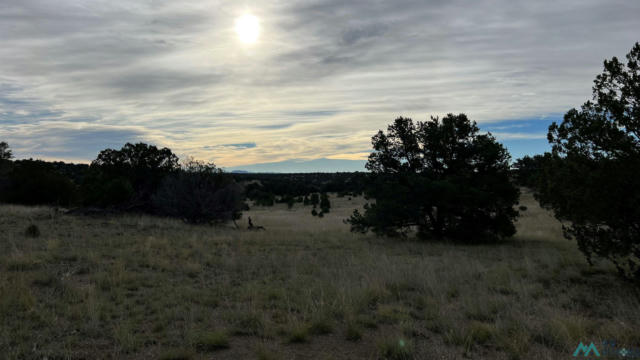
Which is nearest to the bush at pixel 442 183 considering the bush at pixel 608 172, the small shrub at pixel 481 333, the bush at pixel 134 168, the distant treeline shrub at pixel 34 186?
the bush at pixel 608 172

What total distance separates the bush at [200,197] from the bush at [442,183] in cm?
1169

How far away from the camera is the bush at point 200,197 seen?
2661 centimetres

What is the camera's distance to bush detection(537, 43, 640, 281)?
8008mm


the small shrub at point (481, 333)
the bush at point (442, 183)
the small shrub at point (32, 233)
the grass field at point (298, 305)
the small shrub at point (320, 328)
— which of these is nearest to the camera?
the grass field at point (298, 305)

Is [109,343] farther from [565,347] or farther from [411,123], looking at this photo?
[411,123]

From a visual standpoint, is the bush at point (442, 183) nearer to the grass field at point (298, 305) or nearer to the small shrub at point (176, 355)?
the grass field at point (298, 305)

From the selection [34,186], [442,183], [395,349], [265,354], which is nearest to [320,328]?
[265,354]

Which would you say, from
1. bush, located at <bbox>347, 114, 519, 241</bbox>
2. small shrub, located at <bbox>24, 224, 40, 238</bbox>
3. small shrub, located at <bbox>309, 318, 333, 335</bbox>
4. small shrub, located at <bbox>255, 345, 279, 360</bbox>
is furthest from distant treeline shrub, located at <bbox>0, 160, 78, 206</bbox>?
small shrub, located at <bbox>255, 345, 279, 360</bbox>

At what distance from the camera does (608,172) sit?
813cm

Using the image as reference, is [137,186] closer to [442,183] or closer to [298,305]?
[442,183]

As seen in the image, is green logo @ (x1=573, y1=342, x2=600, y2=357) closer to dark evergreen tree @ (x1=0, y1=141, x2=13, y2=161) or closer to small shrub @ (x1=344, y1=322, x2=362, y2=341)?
small shrub @ (x1=344, y1=322, x2=362, y2=341)

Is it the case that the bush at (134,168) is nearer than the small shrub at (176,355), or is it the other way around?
the small shrub at (176,355)

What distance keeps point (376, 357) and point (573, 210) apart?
20.6 ft

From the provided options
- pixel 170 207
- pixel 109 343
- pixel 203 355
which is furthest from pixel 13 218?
pixel 203 355
